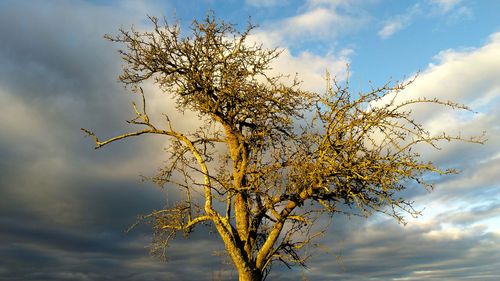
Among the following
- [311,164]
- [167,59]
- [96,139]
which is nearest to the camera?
[311,164]

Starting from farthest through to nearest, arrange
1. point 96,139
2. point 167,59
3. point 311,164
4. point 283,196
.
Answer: point 167,59, point 96,139, point 283,196, point 311,164

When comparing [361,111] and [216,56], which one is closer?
[361,111]

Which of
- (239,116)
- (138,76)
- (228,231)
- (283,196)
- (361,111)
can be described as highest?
(138,76)

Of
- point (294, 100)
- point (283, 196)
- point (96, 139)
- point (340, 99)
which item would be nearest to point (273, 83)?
point (294, 100)

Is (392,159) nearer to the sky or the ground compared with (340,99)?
nearer to the ground

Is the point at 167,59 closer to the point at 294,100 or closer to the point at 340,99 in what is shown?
the point at 294,100

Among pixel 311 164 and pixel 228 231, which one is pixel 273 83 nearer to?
pixel 311 164

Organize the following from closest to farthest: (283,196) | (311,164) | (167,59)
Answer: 1. (311,164)
2. (283,196)
3. (167,59)

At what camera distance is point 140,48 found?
12.4 metres

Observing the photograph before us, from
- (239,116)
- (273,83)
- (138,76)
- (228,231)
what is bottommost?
(228,231)

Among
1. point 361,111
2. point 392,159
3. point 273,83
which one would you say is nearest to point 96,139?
point 273,83

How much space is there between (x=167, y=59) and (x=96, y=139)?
310cm

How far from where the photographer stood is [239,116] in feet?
39.0

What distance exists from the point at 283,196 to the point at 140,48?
6287 millimetres
